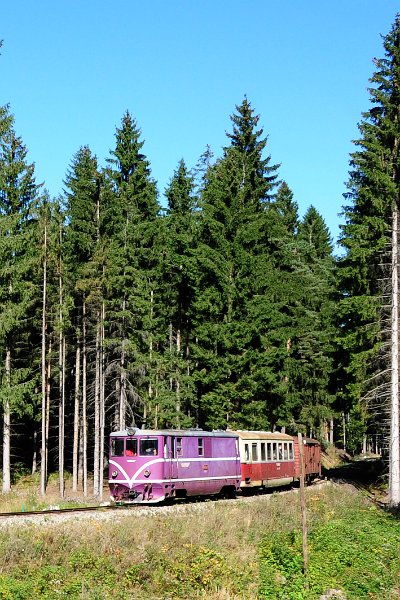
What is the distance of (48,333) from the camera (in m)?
39.5

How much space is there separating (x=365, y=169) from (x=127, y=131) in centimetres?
2250

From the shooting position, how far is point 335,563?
17406 millimetres

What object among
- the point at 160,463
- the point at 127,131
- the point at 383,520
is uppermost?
the point at 127,131

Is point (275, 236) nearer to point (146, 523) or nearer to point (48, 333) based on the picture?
point (48, 333)

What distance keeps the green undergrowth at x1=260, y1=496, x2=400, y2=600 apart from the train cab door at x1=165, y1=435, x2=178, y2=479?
5187mm

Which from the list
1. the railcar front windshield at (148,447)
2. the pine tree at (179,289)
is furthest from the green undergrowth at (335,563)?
the pine tree at (179,289)

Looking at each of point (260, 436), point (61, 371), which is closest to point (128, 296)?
point (61, 371)

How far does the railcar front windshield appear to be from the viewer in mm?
23000

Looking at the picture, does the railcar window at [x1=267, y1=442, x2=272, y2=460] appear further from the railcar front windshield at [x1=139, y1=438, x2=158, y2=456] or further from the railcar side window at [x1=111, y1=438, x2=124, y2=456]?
the railcar side window at [x1=111, y1=438, x2=124, y2=456]

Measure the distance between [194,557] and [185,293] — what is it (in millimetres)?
29137

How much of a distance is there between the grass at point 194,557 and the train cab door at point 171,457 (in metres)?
2.45

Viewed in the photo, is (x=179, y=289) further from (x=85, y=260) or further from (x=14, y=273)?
(x=14, y=273)

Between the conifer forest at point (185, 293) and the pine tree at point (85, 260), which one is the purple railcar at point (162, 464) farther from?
the pine tree at point (85, 260)

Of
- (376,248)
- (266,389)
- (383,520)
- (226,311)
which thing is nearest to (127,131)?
(226,311)
